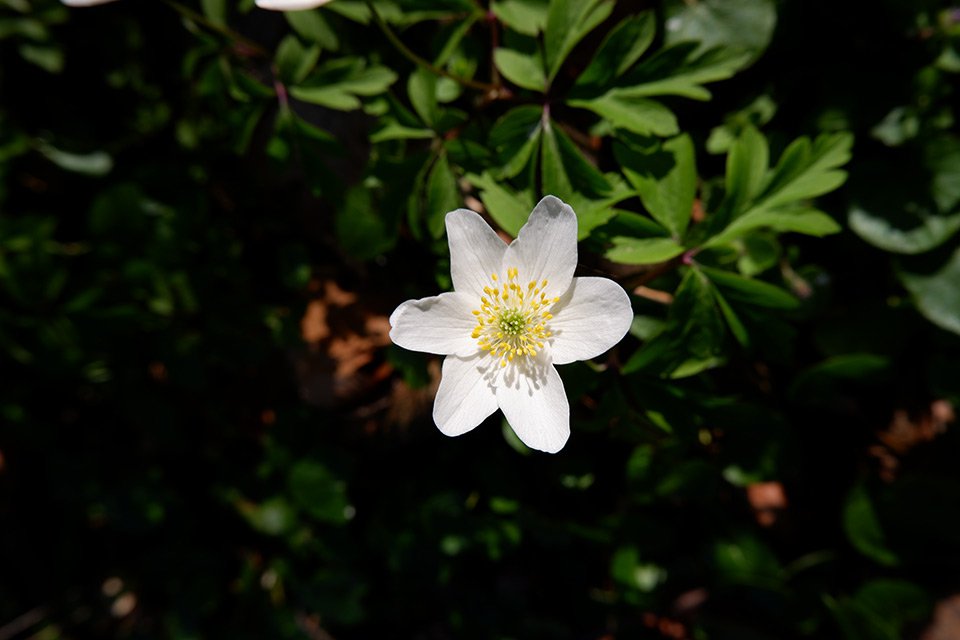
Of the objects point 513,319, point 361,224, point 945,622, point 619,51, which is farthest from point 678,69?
point 945,622

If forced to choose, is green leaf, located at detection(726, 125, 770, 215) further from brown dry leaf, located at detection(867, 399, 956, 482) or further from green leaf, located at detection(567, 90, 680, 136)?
brown dry leaf, located at detection(867, 399, 956, 482)

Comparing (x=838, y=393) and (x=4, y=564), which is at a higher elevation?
(x=838, y=393)

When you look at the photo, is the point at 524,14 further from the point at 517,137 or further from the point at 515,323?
the point at 515,323

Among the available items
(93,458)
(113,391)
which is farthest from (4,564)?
(113,391)

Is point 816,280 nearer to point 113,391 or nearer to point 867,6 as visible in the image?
point 867,6

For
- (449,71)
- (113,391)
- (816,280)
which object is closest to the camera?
(449,71)

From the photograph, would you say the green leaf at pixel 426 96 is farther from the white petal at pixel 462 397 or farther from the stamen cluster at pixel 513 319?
the white petal at pixel 462 397
